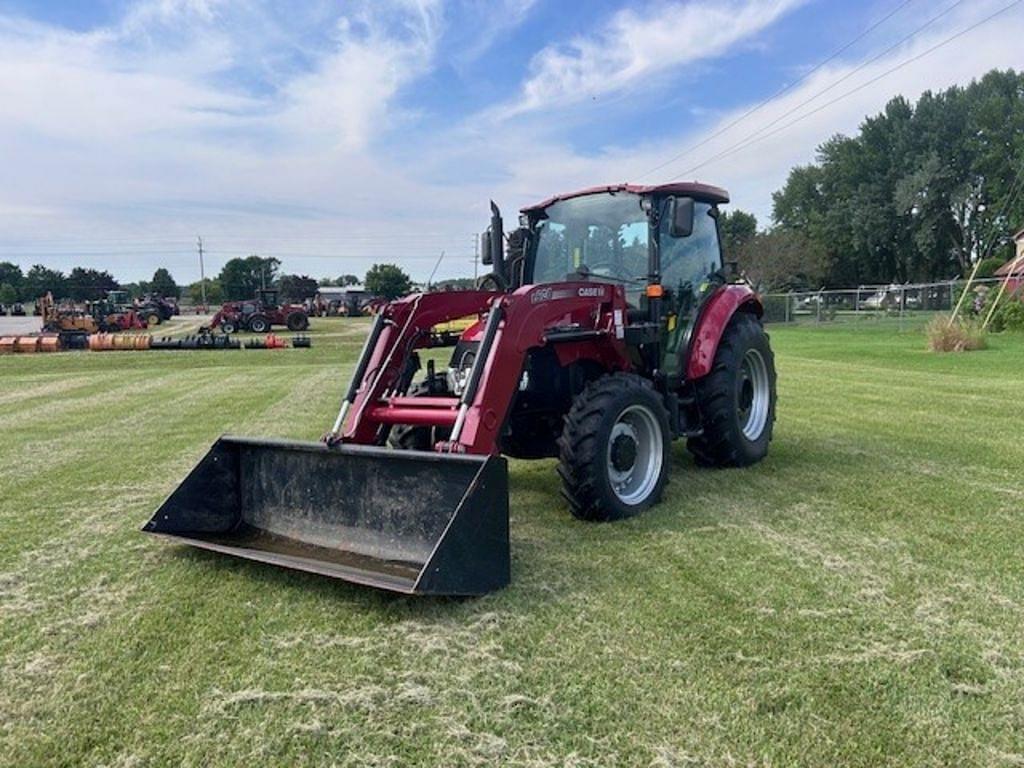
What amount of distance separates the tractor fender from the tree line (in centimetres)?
4799

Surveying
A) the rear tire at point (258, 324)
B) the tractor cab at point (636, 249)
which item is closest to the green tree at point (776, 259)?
the rear tire at point (258, 324)

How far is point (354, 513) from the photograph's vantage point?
4.26m

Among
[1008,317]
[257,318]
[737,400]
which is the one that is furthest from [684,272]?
[257,318]

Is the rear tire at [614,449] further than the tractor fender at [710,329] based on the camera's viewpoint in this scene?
A: No

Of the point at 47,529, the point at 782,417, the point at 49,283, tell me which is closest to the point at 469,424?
the point at 47,529

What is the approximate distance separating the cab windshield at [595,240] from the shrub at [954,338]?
1510 centimetres

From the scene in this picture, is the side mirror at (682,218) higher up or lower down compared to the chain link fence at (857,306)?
higher up

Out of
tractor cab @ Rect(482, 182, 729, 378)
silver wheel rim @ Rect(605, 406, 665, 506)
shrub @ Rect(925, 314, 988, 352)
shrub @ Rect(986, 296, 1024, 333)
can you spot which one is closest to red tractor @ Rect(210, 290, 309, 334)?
shrub @ Rect(925, 314, 988, 352)

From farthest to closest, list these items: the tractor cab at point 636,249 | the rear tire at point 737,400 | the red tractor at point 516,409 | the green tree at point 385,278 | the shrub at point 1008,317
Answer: the green tree at point 385,278 → the shrub at point 1008,317 → the rear tire at point 737,400 → the tractor cab at point 636,249 → the red tractor at point 516,409

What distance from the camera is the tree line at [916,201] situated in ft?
180

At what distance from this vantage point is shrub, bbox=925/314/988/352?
1814 cm

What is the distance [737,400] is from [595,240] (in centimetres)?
172

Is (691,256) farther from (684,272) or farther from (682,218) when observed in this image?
(682,218)

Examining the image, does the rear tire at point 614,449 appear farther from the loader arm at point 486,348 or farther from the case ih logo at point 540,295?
the case ih logo at point 540,295
